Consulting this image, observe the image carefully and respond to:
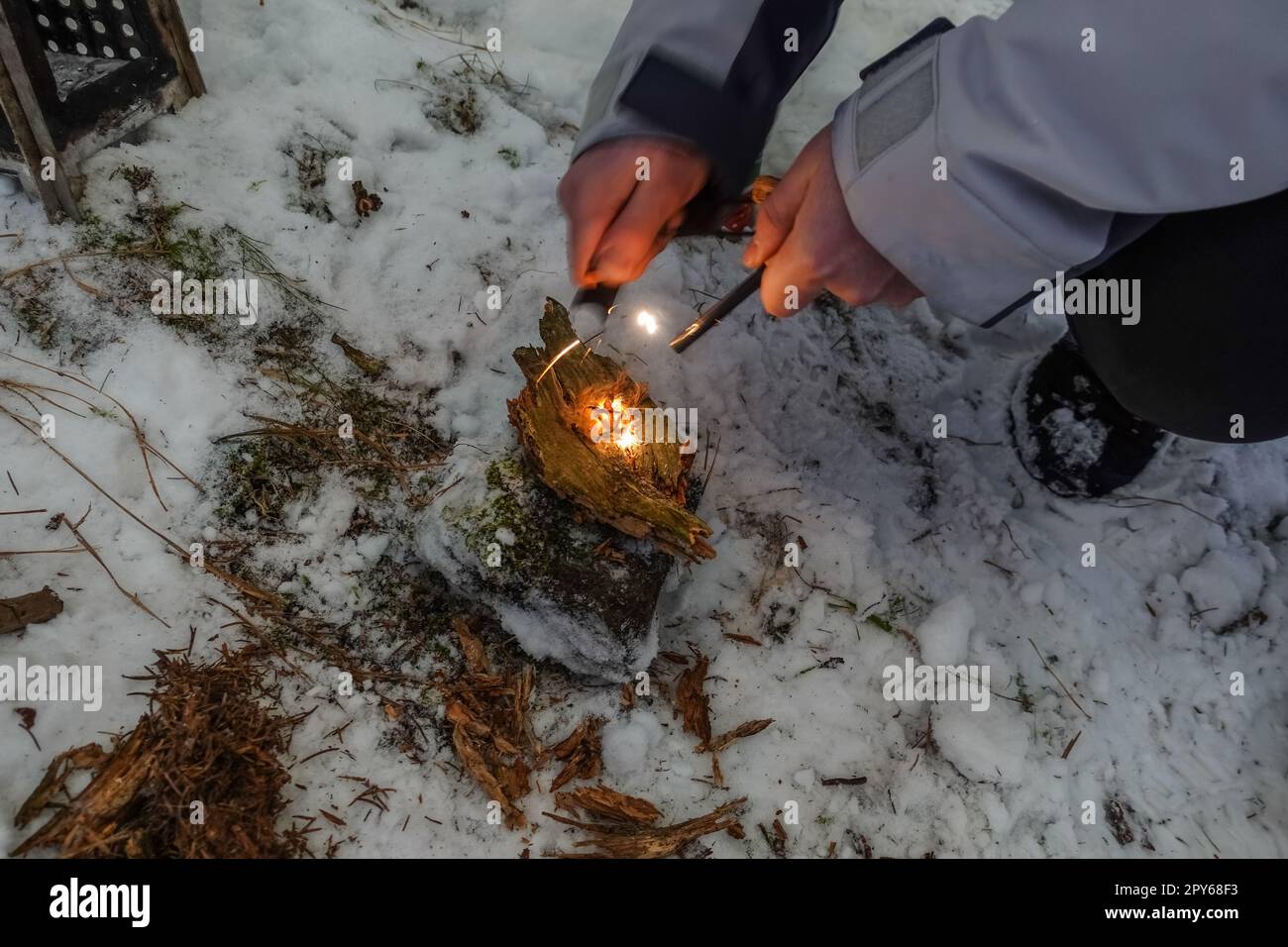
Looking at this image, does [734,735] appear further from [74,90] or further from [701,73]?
[74,90]

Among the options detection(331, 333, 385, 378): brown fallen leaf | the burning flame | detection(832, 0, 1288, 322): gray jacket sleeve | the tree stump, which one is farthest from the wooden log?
detection(832, 0, 1288, 322): gray jacket sleeve

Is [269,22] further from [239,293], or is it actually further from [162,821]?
[162,821]

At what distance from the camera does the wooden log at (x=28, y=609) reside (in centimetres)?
180

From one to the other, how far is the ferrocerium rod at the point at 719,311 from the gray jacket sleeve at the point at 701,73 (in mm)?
300

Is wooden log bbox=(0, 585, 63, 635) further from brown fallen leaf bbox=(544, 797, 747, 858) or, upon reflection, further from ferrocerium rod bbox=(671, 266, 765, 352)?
ferrocerium rod bbox=(671, 266, 765, 352)

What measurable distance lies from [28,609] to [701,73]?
2.13 m

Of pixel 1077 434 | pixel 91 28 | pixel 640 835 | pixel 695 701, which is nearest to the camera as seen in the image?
pixel 640 835

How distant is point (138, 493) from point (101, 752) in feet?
2.41

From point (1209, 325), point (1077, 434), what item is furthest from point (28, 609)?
point (1077, 434)

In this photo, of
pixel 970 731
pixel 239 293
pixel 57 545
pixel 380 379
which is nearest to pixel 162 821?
pixel 57 545

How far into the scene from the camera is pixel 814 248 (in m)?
1.78

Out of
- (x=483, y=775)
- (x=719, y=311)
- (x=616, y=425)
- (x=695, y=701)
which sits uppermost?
(x=719, y=311)

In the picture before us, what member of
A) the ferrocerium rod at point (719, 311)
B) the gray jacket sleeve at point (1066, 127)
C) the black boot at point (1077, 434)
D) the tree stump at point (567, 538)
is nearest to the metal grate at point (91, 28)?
the tree stump at point (567, 538)

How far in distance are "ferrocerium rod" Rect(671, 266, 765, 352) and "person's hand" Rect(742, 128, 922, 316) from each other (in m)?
0.10
